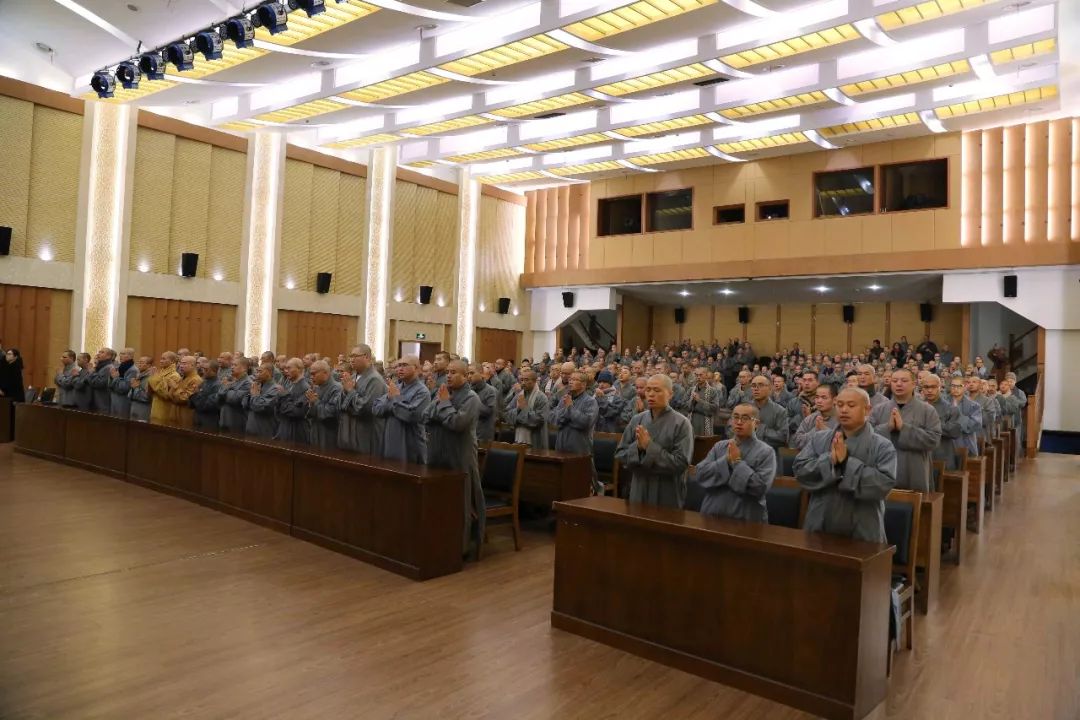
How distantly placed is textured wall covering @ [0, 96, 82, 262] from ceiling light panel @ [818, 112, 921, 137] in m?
14.5

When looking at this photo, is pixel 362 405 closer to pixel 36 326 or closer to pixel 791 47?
pixel 791 47

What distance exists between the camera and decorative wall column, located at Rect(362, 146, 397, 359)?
1794 centimetres

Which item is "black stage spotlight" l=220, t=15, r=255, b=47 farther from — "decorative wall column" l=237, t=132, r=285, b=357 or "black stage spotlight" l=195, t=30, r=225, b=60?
"decorative wall column" l=237, t=132, r=285, b=357

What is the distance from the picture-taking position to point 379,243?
18.1 metres

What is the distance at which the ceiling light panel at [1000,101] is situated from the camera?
43.5ft

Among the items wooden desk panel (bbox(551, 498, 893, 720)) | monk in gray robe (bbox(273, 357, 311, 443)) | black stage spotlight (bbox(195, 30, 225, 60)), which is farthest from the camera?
black stage spotlight (bbox(195, 30, 225, 60))

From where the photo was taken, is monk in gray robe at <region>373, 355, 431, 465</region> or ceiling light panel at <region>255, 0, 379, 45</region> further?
ceiling light panel at <region>255, 0, 379, 45</region>

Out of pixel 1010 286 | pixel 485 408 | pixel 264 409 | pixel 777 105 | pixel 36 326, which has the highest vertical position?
pixel 777 105

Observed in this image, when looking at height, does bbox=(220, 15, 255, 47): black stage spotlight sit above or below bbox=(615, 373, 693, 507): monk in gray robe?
above

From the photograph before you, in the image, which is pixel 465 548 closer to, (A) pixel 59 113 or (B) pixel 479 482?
(B) pixel 479 482

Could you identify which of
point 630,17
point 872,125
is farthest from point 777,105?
point 630,17

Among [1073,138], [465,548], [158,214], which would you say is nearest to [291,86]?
[158,214]

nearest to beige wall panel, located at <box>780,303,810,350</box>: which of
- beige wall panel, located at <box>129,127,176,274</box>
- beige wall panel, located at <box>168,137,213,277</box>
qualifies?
beige wall panel, located at <box>168,137,213,277</box>

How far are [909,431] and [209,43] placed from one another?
369 inches
